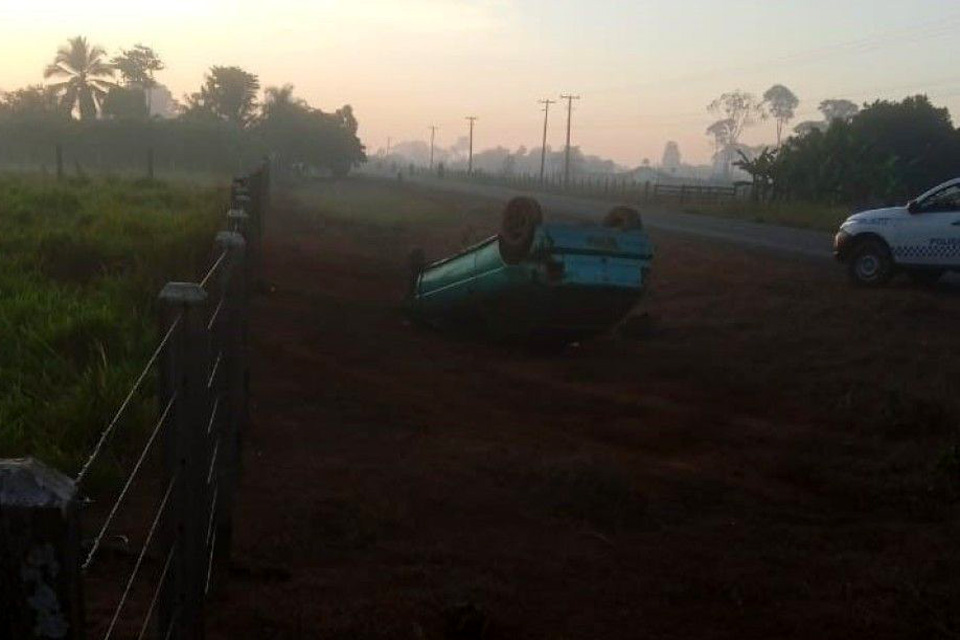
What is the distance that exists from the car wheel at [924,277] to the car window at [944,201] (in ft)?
3.05

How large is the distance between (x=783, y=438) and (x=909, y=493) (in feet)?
5.75

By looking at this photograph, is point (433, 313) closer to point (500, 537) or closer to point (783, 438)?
point (783, 438)

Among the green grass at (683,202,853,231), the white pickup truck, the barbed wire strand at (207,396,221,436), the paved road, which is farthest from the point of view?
the green grass at (683,202,853,231)

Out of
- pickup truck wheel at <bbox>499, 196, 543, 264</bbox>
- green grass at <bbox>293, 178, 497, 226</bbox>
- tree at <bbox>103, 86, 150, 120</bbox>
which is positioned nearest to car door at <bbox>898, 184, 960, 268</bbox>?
pickup truck wheel at <bbox>499, 196, 543, 264</bbox>

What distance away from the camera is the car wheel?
17859 millimetres

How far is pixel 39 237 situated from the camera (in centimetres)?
1518

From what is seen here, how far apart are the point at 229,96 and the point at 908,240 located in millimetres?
71249

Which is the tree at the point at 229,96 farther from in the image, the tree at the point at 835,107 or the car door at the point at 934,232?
the tree at the point at 835,107

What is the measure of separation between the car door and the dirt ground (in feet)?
7.76

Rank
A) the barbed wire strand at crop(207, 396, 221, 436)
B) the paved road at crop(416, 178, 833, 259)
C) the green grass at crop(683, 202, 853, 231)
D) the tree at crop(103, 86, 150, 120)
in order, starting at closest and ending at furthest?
the barbed wire strand at crop(207, 396, 221, 436)
the paved road at crop(416, 178, 833, 259)
the green grass at crop(683, 202, 853, 231)
the tree at crop(103, 86, 150, 120)

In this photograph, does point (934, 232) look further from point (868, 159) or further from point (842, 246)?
point (868, 159)

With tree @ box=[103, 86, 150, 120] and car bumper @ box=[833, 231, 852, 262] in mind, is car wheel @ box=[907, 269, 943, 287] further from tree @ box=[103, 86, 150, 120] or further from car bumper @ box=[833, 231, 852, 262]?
tree @ box=[103, 86, 150, 120]

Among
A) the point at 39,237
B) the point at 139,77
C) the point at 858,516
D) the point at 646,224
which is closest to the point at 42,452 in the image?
the point at 858,516

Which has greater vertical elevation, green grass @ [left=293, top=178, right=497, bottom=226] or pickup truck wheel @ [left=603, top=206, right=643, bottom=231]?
pickup truck wheel @ [left=603, top=206, right=643, bottom=231]
